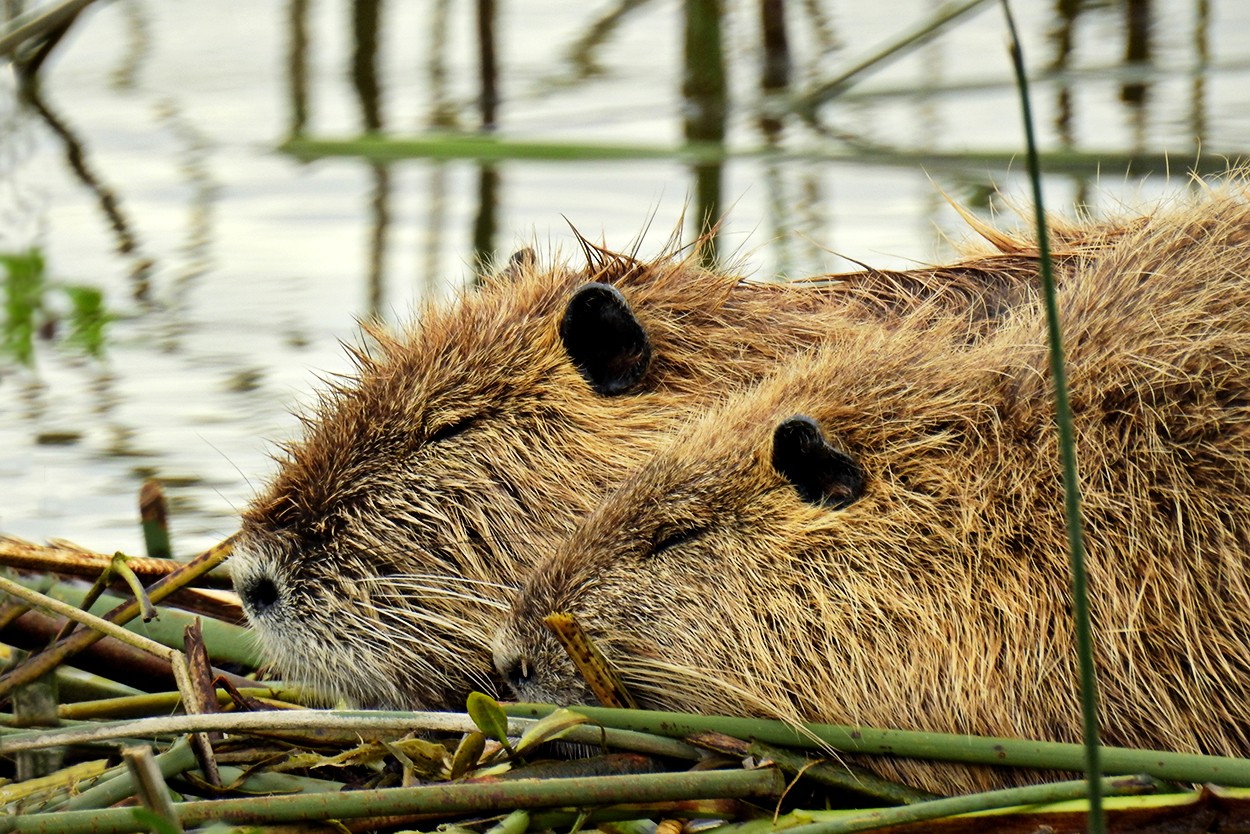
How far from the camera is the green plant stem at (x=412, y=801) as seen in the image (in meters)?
2.26

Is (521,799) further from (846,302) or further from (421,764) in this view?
(846,302)

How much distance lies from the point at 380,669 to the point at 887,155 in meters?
3.67

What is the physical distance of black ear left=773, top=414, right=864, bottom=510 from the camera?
2.58m

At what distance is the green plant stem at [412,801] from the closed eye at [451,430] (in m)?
0.90

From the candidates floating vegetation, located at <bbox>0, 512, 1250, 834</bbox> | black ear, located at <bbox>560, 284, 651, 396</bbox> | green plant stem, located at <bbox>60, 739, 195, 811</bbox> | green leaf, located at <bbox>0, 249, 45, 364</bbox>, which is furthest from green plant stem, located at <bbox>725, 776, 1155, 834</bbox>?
green leaf, located at <bbox>0, 249, 45, 364</bbox>

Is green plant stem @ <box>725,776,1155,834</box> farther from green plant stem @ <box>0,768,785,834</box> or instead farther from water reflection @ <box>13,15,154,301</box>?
water reflection @ <box>13,15,154,301</box>

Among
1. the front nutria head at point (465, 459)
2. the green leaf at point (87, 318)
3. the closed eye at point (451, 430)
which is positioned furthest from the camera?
the green leaf at point (87, 318)

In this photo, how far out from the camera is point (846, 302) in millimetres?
3291

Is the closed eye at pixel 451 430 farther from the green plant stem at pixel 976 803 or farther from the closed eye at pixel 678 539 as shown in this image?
the green plant stem at pixel 976 803

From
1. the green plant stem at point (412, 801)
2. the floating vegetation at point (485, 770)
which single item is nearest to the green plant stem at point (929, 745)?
the floating vegetation at point (485, 770)

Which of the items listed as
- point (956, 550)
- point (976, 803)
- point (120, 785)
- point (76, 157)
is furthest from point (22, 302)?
point (976, 803)

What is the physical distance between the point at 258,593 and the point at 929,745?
3.93ft

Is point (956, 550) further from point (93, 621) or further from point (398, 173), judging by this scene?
point (398, 173)

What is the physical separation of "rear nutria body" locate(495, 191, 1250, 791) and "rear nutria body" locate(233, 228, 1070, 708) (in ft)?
0.85
